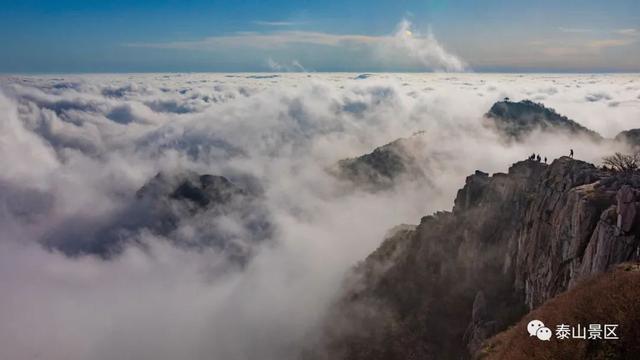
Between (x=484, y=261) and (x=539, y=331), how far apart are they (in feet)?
241

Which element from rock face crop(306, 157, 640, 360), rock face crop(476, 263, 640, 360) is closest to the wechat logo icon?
rock face crop(476, 263, 640, 360)

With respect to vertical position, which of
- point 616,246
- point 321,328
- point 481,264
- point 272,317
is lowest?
point 272,317

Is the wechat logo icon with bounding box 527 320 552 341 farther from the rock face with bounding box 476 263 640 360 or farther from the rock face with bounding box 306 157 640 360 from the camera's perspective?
the rock face with bounding box 306 157 640 360

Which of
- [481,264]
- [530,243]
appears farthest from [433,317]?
[530,243]

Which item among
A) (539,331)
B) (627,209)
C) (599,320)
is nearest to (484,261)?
(627,209)

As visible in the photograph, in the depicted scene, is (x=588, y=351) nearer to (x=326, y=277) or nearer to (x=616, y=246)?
(x=616, y=246)

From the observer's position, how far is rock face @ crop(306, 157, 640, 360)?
69312mm

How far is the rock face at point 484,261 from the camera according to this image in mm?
69312

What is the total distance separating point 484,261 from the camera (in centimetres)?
11306

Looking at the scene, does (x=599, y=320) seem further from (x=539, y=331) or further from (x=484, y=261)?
(x=484, y=261)

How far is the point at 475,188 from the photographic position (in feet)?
427

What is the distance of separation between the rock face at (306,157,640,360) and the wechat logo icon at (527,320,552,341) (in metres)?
19.9

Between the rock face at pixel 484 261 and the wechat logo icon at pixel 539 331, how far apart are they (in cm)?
1993

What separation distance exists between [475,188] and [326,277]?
7554 cm
